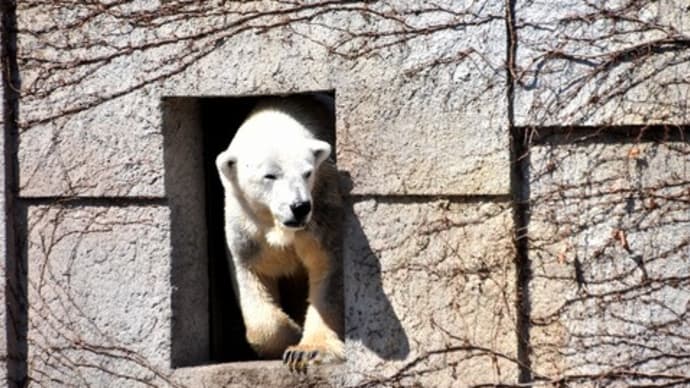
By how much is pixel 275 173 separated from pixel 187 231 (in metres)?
0.63

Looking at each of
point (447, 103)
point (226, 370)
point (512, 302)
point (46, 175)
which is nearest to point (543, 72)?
point (447, 103)

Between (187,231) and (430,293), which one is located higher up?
(187,231)

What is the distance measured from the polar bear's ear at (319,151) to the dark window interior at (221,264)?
0.79m

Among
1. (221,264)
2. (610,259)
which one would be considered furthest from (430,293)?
(221,264)

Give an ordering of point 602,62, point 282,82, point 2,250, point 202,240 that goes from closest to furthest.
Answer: point 602,62 < point 282,82 < point 2,250 < point 202,240

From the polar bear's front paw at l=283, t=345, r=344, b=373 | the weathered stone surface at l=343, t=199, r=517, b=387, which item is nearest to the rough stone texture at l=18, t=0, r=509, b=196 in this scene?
the weathered stone surface at l=343, t=199, r=517, b=387

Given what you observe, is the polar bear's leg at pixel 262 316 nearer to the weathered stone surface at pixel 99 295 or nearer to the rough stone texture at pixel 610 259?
the weathered stone surface at pixel 99 295

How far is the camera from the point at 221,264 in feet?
20.9

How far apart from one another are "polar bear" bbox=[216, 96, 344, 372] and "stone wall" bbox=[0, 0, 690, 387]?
0.18 m

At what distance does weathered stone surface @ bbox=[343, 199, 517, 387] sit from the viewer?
17.4 feet

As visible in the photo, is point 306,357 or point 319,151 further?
point 306,357

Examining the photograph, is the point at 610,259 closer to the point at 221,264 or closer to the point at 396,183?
the point at 396,183

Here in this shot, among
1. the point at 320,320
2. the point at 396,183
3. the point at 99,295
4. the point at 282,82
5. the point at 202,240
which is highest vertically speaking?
the point at 282,82

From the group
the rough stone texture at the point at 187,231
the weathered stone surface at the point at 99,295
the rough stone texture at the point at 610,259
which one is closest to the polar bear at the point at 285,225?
the rough stone texture at the point at 187,231
